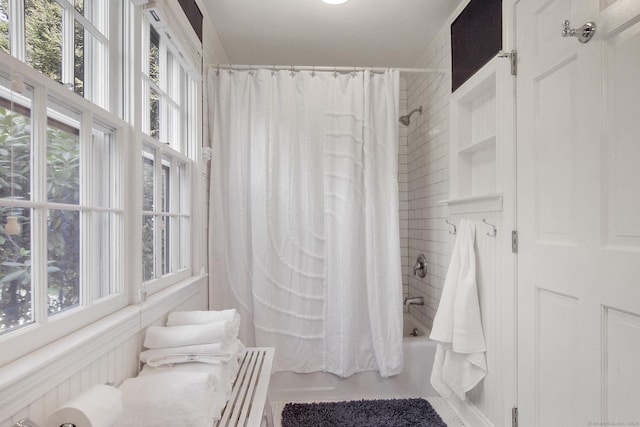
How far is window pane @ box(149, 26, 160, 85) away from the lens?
60.2 inches

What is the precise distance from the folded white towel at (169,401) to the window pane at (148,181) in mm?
745

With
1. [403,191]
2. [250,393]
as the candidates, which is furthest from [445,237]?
[250,393]

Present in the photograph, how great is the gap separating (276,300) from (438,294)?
3.89ft

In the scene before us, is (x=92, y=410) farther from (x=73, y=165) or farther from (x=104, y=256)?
(x=73, y=165)

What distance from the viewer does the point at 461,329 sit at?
1.76 metres

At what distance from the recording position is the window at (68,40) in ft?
2.64

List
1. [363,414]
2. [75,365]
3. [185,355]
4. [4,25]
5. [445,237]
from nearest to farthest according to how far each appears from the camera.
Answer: [4,25]
[75,365]
[185,355]
[363,414]
[445,237]

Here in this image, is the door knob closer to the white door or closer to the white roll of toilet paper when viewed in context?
the white door

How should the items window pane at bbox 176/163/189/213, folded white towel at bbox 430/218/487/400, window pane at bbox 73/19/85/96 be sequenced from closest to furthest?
window pane at bbox 73/19/85/96
folded white towel at bbox 430/218/487/400
window pane at bbox 176/163/189/213

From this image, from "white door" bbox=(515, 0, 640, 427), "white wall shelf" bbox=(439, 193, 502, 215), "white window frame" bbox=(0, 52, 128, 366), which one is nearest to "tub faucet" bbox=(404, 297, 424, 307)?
"white wall shelf" bbox=(439, 193, 502, 215)

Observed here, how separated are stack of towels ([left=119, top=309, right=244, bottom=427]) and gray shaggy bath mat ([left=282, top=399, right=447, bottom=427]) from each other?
75 centimetres

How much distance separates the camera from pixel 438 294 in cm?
239

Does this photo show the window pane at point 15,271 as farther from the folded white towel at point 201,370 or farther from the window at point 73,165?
the folded white towel at point 201,370

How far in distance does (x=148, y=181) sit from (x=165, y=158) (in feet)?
0.79
